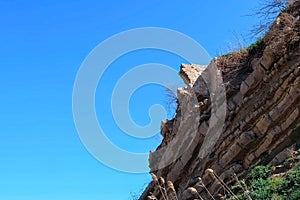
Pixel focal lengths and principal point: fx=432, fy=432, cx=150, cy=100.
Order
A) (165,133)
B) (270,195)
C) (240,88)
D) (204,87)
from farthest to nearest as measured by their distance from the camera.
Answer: (165,133) < (204,87) < (240,88) < (270,195)

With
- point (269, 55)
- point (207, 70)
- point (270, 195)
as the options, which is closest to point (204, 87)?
point (207, 70)

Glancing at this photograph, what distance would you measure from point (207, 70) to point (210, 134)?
2.87 meters

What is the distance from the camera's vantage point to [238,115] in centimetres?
991

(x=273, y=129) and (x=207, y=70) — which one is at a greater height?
(x=207, y=70)

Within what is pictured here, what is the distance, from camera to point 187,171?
11367mm

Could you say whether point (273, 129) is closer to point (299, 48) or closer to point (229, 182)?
point (229, 182)

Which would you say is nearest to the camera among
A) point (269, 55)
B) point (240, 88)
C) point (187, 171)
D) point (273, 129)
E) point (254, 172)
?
point (254, 172)

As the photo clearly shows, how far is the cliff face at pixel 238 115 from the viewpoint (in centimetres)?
844

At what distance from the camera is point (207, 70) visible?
12898mm

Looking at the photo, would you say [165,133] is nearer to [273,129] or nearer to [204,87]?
[204,87]

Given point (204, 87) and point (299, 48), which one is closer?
point (299, 48)

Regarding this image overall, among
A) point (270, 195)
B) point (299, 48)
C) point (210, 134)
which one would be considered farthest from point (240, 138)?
point (270, 195)

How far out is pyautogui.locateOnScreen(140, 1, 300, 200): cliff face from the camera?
27.7 feet

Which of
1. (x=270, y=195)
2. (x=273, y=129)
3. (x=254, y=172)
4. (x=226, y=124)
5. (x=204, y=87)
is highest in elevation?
(x=204, y=87)
